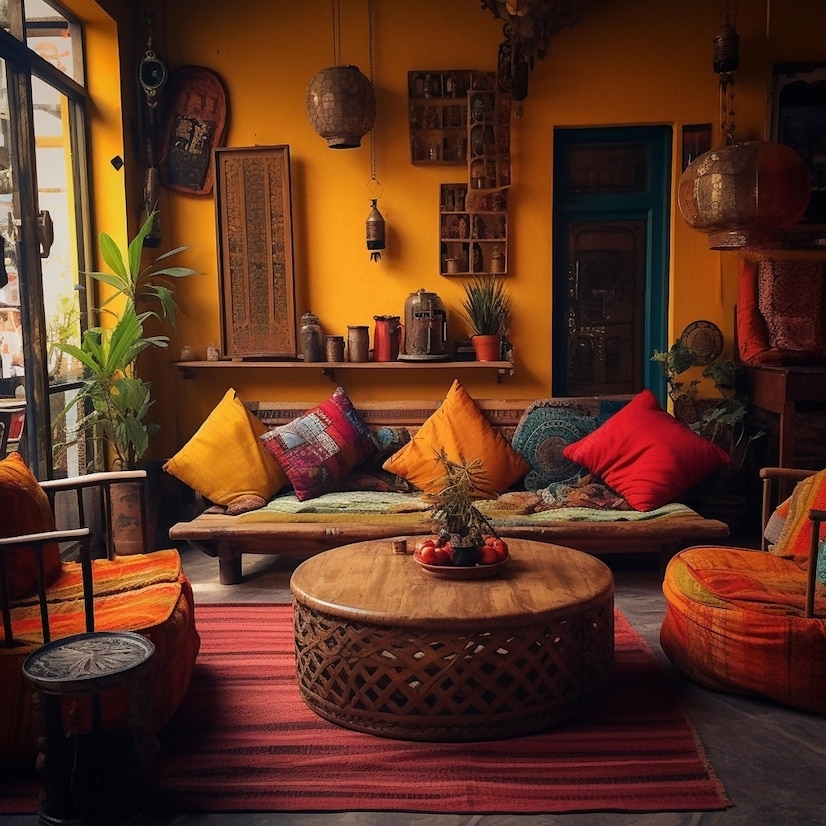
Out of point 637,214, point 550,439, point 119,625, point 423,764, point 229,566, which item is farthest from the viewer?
point 637,214

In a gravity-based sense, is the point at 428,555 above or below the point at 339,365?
below

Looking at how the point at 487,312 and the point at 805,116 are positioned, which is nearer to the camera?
the point at 805,116

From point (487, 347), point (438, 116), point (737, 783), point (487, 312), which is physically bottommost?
point (737, 783)

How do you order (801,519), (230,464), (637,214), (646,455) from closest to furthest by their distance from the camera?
(801,519) → (646,455) → (230,464) → (637,214)

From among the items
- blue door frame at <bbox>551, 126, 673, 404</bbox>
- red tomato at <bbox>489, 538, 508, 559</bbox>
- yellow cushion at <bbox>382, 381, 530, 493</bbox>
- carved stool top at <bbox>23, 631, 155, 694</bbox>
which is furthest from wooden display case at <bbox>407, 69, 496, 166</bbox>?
carved stool top at <bbox>23, 631, 155, 694</bbox>

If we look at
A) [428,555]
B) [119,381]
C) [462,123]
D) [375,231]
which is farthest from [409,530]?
[462,123]

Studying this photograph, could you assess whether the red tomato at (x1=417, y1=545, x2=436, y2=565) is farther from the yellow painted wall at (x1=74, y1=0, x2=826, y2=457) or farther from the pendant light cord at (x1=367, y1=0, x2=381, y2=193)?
the pendant light cord at (x1=367, y1=0, x2=381, y2=193)

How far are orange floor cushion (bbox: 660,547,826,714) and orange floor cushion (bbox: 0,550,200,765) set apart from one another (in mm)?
1693

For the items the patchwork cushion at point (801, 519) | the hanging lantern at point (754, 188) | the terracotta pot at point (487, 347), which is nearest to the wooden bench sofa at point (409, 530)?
the patchwork cushion at point (801, 519)

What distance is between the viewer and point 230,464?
4.63 m

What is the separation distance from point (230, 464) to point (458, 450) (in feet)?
3.88

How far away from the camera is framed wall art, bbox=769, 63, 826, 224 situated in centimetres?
511

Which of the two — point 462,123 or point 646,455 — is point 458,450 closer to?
point 646,455

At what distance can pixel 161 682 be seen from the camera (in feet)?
8.77
